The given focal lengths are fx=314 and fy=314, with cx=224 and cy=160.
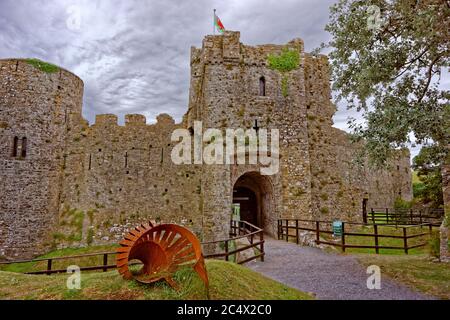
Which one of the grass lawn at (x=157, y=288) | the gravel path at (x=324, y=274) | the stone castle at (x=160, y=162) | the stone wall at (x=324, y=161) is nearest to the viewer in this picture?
the grass lawn at (x=157, y=288)

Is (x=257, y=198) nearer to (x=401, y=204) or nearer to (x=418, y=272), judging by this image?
(x=418, y=272)

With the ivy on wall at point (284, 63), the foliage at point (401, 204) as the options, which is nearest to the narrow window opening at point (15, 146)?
the ivy on wall at point (284, 63)

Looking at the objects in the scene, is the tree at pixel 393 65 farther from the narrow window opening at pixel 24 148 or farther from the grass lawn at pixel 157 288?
the narrow window opening at pixel 24 148

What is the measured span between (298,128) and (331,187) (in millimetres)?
3986

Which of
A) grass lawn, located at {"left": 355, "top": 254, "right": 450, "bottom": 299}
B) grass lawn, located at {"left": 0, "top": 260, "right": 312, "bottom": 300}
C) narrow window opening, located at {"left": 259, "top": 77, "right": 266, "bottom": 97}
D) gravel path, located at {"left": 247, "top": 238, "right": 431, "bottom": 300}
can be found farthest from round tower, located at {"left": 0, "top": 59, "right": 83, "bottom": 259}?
grass lawn, located at {"left": 355, "top": 254, "right": 450, "bottom": 299}

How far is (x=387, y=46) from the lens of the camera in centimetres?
884

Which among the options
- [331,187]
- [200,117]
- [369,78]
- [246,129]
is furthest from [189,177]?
[369,78]

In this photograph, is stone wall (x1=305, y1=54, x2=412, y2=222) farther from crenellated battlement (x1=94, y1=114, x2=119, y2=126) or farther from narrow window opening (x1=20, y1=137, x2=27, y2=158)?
narrow window opening (x1=20, y1=137, x2=27, y2=158)

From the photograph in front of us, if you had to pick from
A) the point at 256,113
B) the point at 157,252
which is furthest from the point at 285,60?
the point at 157,252

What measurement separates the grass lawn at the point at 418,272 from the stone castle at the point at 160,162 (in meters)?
5.96

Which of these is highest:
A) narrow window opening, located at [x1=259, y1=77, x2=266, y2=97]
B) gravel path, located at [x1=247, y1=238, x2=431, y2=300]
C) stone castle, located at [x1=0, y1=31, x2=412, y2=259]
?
narrow window opening, located at [x1=259, y1=77, x2=266, y2=97]

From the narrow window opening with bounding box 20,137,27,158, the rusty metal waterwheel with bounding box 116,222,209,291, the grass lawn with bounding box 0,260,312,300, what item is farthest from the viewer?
the narrow window opening with bounding box 20,137,27,158

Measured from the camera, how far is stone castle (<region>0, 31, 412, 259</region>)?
53.8 feet

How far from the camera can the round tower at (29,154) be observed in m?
16.2
